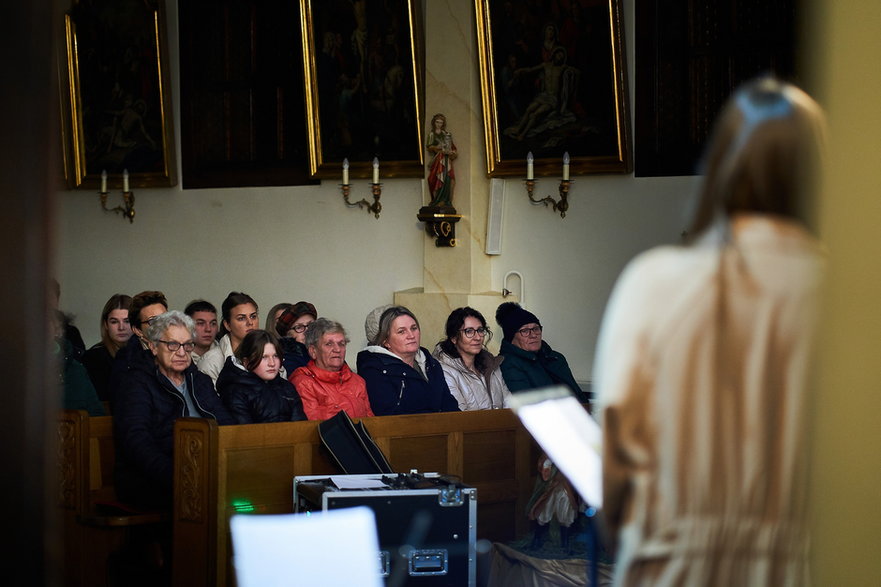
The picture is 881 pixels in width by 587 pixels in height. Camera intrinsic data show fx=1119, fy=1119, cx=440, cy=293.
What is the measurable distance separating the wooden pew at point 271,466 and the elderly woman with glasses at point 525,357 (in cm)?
75

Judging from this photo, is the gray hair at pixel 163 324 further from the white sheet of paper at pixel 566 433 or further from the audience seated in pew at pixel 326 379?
the white sheet of paper at pixel 566 433

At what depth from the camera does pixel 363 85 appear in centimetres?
1025

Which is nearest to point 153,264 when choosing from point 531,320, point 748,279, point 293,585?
point 531,320

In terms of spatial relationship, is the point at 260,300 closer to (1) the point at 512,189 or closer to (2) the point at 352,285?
(2) the point at 352,285

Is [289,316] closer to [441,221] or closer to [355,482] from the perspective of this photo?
[441,221]

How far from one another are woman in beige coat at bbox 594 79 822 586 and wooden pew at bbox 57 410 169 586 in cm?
389

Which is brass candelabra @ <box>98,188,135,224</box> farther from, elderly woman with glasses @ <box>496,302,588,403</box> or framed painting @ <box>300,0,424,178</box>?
elderly woman with glasses @ <box>496,302,588,403</box>

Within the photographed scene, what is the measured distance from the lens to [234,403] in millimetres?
5770

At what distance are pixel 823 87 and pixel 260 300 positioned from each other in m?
9.52

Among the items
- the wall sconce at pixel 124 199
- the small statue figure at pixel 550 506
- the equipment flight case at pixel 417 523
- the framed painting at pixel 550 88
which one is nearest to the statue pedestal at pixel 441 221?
the framed painting at pixel 550 88

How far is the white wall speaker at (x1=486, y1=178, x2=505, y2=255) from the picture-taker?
9602mm

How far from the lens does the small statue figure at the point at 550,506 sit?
5.72m

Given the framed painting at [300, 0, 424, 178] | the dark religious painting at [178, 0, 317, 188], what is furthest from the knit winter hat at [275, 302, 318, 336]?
the dark religious painting at [178, 0, 317, 188]

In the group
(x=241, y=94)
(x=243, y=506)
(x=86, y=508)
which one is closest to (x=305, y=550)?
(x=243, y=506)
